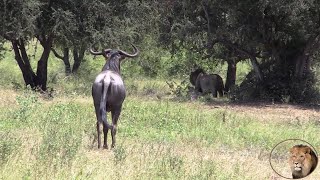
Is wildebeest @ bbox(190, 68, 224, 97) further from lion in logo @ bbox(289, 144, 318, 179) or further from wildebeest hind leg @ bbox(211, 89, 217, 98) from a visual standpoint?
lion in logo @ bbox(289, 144, 318, 179)

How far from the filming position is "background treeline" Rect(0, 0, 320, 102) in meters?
20.0

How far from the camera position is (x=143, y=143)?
10.1 meters

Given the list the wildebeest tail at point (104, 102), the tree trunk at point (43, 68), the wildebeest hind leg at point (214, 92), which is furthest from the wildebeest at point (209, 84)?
the wildebeest tail at point (104, 102)

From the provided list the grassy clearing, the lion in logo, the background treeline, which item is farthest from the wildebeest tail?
the background treeline

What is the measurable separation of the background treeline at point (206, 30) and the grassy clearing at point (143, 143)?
13.0ft

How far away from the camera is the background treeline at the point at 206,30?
65.8ft

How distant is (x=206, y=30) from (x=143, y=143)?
12.7 m

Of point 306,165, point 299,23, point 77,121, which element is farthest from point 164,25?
point 306,165

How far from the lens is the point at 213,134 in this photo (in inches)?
467

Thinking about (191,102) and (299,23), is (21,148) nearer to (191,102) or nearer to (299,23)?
(191,102)

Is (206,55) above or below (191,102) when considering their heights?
above

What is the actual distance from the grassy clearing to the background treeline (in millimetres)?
3949

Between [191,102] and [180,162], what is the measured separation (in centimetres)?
1248

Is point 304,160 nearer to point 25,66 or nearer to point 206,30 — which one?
point 206,30
